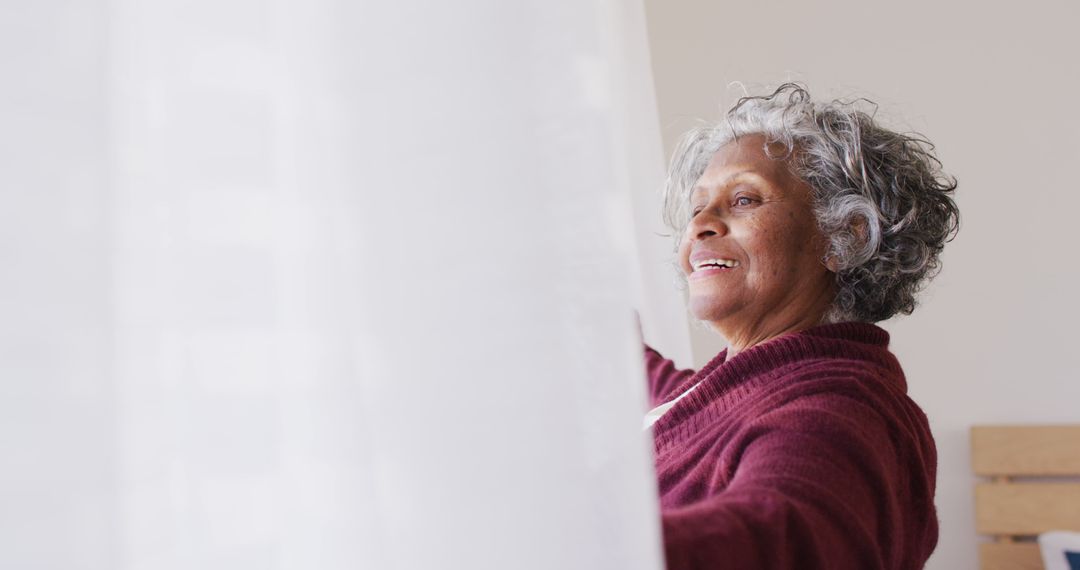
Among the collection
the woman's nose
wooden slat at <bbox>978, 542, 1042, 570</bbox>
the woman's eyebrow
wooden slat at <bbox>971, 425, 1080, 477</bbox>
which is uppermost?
the woman's eyebrow

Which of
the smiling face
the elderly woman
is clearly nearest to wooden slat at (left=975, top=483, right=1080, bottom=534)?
the elderly woman

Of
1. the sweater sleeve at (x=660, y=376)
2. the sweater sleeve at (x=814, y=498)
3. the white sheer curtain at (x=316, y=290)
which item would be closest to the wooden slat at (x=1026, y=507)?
the sweater sleeve at (x=660, y=376)

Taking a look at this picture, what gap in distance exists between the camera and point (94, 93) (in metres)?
0.47

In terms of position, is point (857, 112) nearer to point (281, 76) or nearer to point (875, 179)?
point (875, 179)

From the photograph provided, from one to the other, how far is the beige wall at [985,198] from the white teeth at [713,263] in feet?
4.75

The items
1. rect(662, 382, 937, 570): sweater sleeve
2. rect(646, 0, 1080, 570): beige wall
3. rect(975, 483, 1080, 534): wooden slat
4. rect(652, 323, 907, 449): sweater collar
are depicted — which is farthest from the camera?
rect(646, 0, 1080, 570): beige wall

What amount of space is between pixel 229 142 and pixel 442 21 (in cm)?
13

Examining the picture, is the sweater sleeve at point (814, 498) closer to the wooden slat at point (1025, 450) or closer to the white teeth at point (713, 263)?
the white teeth at point (713, 263)

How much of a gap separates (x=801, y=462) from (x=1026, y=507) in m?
2.02

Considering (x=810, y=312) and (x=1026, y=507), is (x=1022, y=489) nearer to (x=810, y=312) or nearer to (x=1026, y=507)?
(x=1026, y=507)

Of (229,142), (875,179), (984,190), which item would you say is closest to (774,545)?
(229,142)

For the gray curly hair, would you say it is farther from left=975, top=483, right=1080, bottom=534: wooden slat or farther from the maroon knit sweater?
left=975, top=483, right=1080, bottom=534: wooden slat

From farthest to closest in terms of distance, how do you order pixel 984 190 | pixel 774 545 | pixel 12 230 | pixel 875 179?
pixel 984 190 < pixel 875 179 < pixel 774 545 < pixel 12 230

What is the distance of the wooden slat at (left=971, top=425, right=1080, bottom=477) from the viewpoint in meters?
2.48
